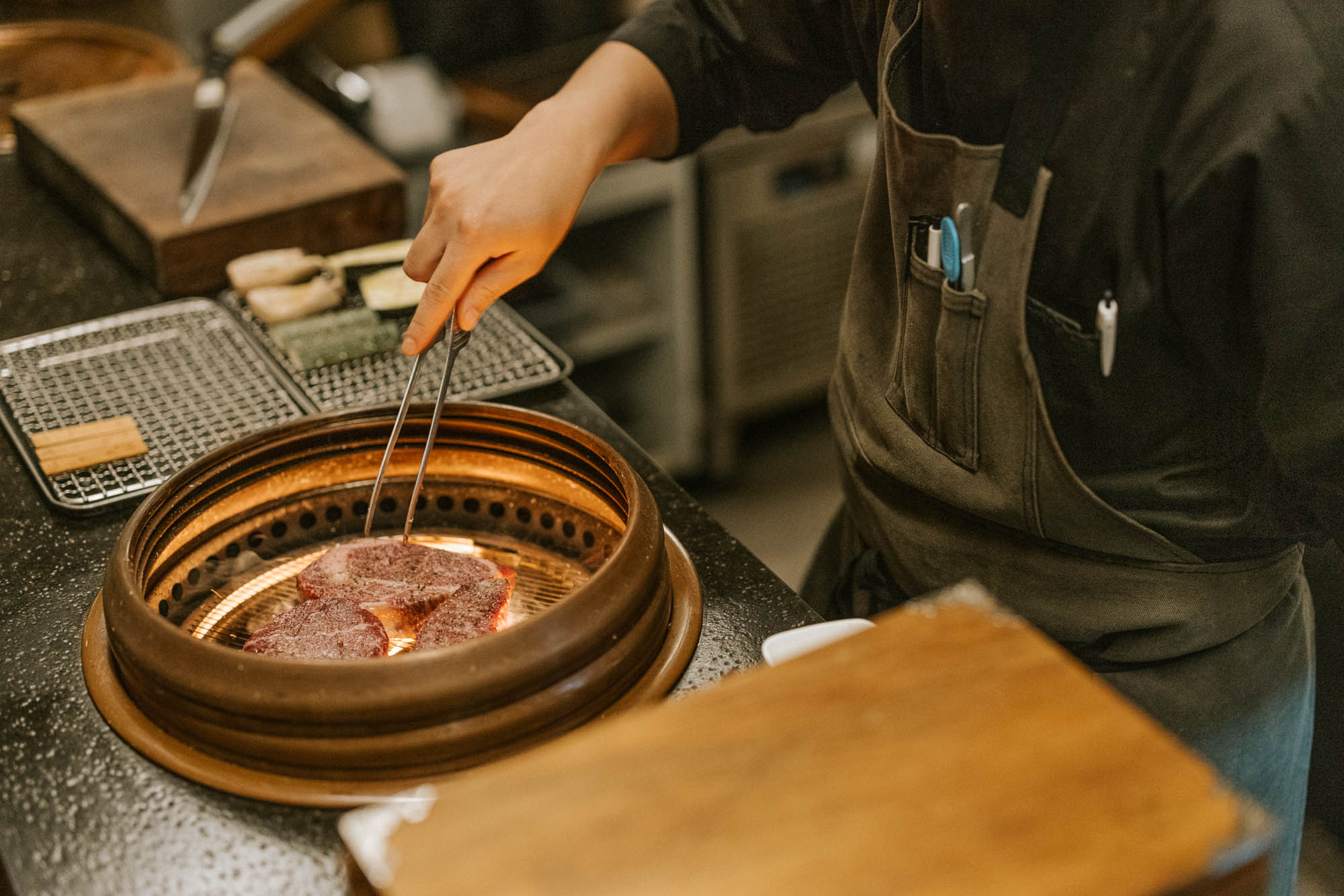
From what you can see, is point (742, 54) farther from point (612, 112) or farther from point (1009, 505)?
point (1009, 505)

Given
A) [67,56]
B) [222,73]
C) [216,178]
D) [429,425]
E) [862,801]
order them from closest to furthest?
[862,801] → [429,425] → [216,178] → [222,73] → [67,56]

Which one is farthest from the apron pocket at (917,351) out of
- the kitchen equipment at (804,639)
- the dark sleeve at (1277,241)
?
the kitchen equipment at (804,639)


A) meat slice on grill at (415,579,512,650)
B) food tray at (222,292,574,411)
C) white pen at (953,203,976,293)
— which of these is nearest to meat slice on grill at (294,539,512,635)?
meat slice on grill at (415,579,512,650)

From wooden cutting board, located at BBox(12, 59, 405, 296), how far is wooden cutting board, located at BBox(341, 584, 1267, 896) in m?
1.38

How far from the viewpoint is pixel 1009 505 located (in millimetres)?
1312

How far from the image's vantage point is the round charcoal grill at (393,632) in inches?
40.1

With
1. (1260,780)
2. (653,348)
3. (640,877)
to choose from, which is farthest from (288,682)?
(653,348)

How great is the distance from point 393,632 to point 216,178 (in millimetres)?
1119

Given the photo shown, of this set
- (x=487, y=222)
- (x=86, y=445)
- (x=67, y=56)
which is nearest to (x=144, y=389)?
(x=86, y=445)

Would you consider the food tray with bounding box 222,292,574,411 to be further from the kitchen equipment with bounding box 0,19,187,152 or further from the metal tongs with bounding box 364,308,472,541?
the kitchen equipment with bounding box 0,19,187,152

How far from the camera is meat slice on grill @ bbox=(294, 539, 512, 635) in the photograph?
4.19 feet

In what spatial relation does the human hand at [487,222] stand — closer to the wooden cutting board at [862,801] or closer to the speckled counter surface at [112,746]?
the speckled counter surface at [112,746]

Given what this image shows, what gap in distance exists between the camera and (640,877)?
2.26 feet

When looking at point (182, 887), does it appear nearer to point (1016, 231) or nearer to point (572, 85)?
point (1016, 231)
